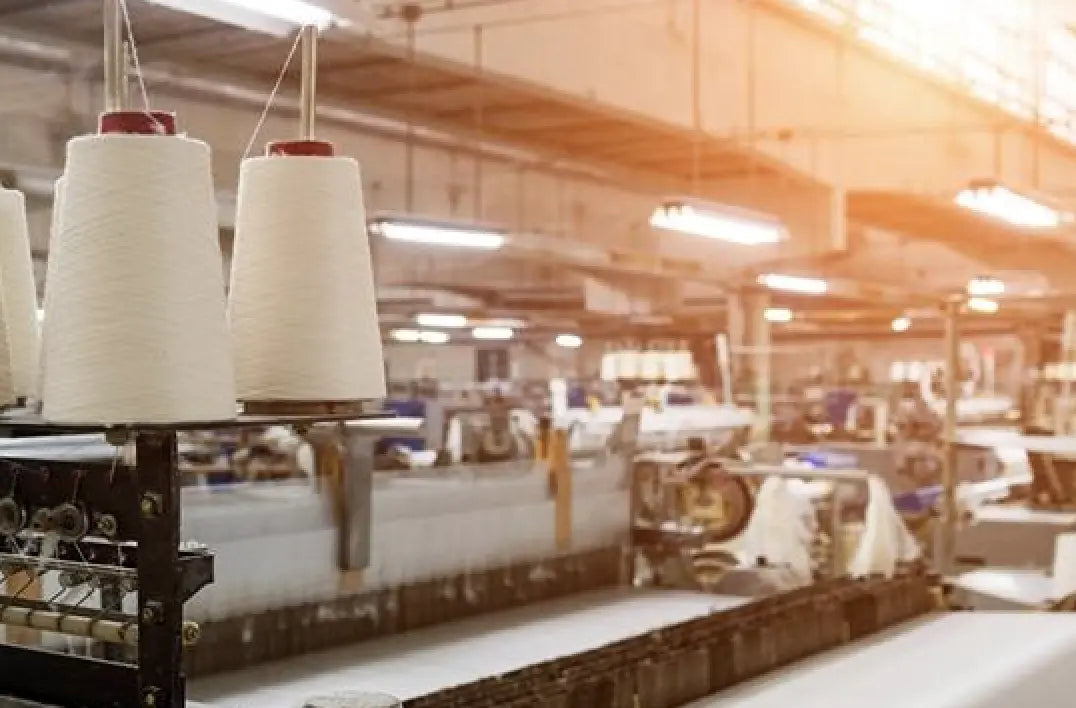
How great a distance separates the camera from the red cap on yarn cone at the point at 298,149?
161 cm

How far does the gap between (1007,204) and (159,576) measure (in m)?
4.75

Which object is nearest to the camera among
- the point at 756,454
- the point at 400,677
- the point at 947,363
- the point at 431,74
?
the point at 400,677

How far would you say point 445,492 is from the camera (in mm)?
4391

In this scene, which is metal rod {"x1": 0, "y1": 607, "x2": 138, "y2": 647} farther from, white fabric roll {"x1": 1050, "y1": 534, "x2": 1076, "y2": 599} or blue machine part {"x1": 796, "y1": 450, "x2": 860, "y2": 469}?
blue machine part {"x1": 796, "y1": 450, "x2": 860, "y2": 469}

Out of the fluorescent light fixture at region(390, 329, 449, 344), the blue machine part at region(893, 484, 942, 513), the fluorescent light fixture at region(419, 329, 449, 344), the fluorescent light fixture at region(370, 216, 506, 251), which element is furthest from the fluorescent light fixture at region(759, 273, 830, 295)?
the fluorescent light fixture at region(419, 329, 449, 344)

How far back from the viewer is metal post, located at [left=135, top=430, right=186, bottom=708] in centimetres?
138

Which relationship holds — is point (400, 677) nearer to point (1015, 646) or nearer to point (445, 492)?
point (445, 492)

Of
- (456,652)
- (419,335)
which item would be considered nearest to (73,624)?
(456,652)

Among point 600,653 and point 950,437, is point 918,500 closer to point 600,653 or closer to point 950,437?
point 950,437

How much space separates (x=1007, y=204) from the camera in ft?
17.9

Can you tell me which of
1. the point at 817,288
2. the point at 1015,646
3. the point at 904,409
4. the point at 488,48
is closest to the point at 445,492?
the point at 1015,646

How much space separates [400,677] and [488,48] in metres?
3.49

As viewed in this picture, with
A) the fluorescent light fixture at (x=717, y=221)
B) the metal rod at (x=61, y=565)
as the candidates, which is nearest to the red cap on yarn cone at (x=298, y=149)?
the metal rod at (x=61, y=565)

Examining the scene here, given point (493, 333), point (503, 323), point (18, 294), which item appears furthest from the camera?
point (493, 333)
